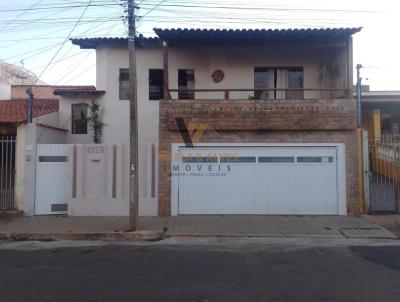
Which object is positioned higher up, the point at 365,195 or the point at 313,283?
the point at 365,195

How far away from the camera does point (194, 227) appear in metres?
11.9

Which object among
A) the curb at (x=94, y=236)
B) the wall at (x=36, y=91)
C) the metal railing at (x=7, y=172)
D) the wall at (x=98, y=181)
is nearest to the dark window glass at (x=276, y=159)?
the wall at (x=98, y=181)

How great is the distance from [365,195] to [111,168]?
776cm

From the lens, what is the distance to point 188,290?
6.30 m

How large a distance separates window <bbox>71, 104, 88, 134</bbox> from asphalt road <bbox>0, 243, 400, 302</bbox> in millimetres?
8939

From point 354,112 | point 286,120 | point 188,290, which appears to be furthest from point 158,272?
point 354,112

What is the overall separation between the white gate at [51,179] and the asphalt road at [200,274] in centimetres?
419

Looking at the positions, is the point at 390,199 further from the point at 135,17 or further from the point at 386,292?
the point at 135,17

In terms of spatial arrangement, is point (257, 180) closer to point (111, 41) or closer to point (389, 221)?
point (389, 221)

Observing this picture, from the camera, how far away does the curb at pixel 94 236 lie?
428 inches

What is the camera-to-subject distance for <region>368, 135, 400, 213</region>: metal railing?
13477 mm

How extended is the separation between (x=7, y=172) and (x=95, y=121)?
4.44 m

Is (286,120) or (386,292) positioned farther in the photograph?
(286,120)

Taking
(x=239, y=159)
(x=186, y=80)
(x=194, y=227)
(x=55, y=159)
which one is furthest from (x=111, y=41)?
(x=194, y=227)
